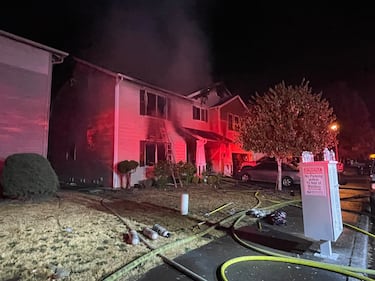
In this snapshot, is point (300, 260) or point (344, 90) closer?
point (300, 260)

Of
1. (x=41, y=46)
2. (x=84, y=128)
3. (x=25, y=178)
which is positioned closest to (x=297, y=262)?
(x=25, y=178)

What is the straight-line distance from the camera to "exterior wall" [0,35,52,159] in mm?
10641

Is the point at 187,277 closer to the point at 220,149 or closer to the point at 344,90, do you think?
the point at 220,149

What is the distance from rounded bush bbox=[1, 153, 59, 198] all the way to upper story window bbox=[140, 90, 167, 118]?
713cm

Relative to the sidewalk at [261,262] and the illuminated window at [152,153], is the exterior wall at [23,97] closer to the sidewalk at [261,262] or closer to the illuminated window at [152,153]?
the illuminated window at [152,153]

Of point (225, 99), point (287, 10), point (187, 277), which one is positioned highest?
point (287, 10)

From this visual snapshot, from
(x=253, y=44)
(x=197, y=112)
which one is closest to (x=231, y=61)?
(x=253, y=44)

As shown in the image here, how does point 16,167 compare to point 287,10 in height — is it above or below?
below

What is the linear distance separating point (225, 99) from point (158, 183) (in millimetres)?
11562

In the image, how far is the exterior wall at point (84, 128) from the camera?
14602 mm

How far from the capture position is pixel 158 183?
1423cm

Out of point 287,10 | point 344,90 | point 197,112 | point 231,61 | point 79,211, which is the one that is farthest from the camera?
point 344,90

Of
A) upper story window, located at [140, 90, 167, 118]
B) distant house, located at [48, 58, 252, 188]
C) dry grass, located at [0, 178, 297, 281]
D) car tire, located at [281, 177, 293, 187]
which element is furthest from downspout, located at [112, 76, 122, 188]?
car tire, located at [281, 177, 293, 187]

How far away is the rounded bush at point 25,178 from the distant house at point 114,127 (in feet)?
15.2
